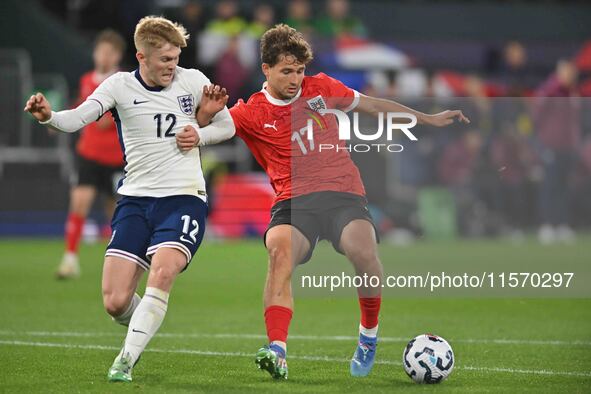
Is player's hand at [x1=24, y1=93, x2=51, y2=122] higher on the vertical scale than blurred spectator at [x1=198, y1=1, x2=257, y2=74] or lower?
lower

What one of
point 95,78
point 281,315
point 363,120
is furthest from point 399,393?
point 95,78

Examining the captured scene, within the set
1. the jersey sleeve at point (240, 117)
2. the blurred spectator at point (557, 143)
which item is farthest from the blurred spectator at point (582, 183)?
the jersey sleeve at point (240, 117)

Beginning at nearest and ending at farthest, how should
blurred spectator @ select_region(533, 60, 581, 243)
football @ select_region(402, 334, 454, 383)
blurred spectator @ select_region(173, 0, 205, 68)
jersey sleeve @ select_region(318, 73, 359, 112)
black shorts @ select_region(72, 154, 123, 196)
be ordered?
football @ select_region(402, 334, 454, 383)
jersey sleeve @ select_region(318, 73, 359, 112)
black shorts @ select_region(72, 154, 123, 196)
blurred spectator @ select_region(533, 60, 581, 243)
blurred spectator @ select_region(173, 0, 205, 68)

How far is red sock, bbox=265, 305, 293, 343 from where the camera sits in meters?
7.44

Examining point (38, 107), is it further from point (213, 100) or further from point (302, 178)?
point (302, 178)

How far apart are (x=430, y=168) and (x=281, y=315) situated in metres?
11.9

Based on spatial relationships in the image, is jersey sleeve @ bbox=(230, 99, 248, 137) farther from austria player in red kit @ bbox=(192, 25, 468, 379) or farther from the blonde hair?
the blonde hair

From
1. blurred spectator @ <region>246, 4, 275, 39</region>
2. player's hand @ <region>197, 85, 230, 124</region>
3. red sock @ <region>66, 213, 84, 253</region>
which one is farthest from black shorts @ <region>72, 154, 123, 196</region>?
blurred spectator @ <region>246, 4, 275, 39</region>

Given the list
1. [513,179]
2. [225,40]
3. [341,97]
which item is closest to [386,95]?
[513,179]

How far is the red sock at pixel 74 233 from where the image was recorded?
13422 millimetres

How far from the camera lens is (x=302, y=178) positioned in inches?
307

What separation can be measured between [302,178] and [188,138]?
768 mm

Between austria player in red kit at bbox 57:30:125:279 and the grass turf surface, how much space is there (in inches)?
20.1

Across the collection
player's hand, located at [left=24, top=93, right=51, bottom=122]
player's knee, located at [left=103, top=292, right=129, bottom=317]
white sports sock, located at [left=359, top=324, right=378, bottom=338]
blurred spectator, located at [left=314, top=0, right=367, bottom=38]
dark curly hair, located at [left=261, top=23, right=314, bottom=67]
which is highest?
blurred spectator, located at [left=314, top=0, right=367, bottom=38]
